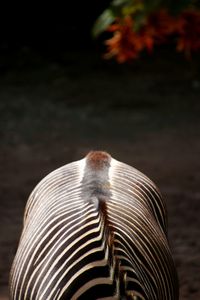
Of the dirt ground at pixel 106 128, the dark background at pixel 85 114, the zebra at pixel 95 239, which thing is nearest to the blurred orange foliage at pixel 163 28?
the zebra at pixel 95 239

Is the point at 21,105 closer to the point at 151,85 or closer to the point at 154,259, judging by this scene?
the point at 151,85

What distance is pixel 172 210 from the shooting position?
23.4ft

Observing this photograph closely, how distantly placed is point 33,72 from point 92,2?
8.22ft

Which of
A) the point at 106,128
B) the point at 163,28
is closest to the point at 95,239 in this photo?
the point at 163,28

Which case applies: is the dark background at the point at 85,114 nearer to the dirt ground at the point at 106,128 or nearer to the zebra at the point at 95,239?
the dirt ground at the point at 106,128

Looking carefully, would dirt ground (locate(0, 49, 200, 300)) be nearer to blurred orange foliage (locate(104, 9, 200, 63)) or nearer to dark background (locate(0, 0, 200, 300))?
dark background (locate(0, 0, 200, 300))

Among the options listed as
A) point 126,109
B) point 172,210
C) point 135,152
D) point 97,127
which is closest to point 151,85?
point 126,109

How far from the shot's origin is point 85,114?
9586mm

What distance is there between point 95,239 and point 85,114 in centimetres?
634

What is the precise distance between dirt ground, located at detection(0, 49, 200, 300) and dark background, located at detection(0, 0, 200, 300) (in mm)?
10

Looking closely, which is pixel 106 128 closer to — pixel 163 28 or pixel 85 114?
pixel 85 114

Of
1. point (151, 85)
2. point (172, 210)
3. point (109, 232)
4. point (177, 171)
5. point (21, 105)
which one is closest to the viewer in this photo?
point (109, 232)

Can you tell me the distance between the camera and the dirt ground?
6.93 metres

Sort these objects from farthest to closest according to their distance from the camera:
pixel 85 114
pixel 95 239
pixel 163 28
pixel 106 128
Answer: pixel 85 114 < pixel 106 128 < pixel 95 239 < pixel 163 28
